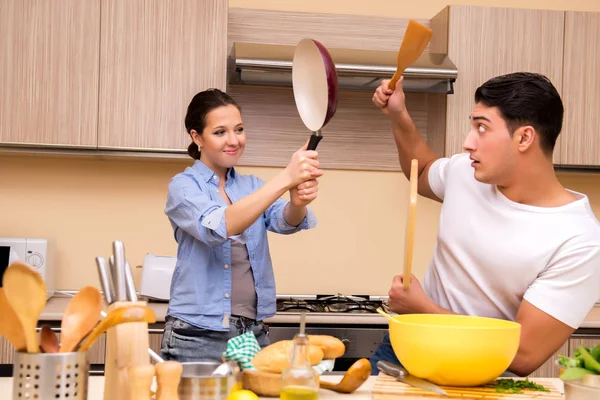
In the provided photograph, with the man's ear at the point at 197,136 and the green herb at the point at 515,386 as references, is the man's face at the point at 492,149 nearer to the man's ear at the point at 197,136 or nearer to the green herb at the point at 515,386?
the green herb at the point at 515,386

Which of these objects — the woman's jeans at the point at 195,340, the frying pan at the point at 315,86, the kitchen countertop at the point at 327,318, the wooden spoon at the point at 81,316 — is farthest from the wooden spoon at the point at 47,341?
the kitchen countertop at the point at 327,318

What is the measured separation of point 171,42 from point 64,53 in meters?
0.43

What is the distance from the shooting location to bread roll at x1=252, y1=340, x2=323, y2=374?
52.9 inches

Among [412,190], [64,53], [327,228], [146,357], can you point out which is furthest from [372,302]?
[146,357]

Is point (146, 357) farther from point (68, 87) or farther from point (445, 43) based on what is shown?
point (445, 43)

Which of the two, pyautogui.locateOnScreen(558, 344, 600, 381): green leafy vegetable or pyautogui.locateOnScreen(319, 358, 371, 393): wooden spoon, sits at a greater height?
pyautogui.locateOnScreen(558, 344, 600, 381): green leafy vegetable

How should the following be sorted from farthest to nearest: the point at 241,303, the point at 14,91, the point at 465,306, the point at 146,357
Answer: the point at 14,91 < the point at 241,303 < the point at 465,306 < the point at 146,357

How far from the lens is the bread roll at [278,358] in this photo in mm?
1344

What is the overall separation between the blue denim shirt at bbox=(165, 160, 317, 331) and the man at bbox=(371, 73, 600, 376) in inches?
18.0

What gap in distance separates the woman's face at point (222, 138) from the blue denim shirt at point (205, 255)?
0.06m

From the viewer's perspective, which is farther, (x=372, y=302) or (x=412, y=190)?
(x=372, y=302)

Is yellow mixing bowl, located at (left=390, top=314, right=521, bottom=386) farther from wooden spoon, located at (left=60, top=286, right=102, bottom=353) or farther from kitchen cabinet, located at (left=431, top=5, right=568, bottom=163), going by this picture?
kitchen cabinet, located at (left=431, top=5, right=568, bottom=163)

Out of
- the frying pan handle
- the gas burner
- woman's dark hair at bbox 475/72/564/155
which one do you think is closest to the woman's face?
the frying pan handle

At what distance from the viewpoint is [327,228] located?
346cm
